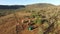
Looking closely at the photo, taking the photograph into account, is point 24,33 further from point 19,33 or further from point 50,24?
point 50,24

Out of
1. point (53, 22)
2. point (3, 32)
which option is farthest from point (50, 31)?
point (3, 32)

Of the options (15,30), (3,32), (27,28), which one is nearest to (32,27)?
(27,28)

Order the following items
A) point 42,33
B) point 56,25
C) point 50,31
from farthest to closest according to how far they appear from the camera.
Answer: point 56,25 < point 50,31 < point 42,33

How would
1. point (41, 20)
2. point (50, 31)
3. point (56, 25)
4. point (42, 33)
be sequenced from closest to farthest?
point (42, 33), point (50, 31), point (56, 25), point (41, 20)

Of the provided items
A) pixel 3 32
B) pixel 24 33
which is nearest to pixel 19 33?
pixel 24 33

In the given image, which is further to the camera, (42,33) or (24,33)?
(24,33)

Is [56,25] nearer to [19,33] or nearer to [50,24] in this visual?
[50,24]

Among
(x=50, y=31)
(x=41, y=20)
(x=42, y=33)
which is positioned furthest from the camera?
(x=41, y=20)

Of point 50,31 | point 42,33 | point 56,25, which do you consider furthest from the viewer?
point 56,25

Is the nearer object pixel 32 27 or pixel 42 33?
pixel 42 33

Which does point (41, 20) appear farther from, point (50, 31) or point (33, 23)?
point (50, 31)
